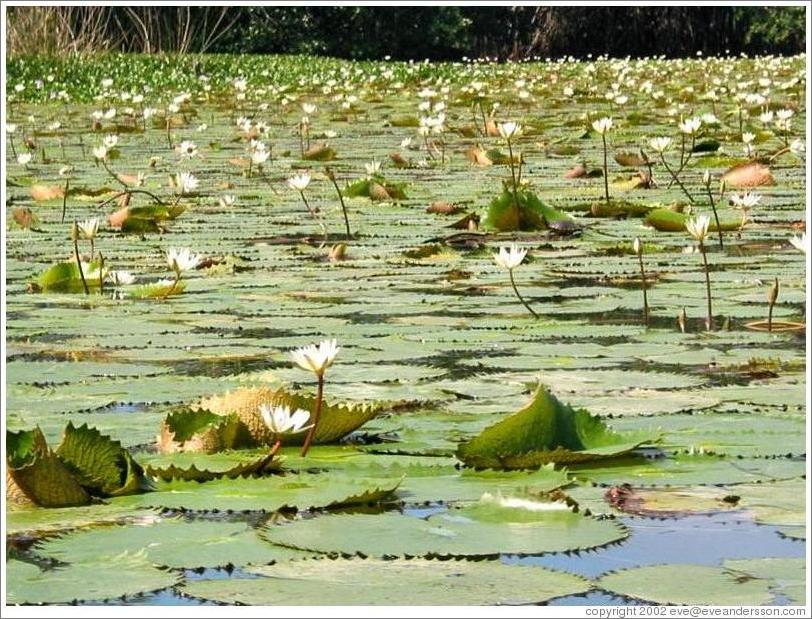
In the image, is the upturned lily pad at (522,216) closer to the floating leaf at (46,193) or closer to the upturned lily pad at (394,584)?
the floating leaf at (46,193)

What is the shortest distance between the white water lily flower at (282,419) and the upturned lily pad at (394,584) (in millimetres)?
266

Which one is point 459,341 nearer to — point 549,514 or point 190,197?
point 549,514

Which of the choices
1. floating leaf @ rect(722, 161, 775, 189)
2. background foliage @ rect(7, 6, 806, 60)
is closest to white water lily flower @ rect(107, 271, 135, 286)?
floating leaf @ rect(722, 161, 775, 189)

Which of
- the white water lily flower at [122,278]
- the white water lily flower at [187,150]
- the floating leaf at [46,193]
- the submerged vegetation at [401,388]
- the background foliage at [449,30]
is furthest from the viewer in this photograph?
the background foliage at [449,30]

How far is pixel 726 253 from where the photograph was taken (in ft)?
→ 12.0

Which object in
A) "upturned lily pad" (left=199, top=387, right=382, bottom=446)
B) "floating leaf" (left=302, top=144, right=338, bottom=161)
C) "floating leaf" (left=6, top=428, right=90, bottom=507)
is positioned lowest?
"floating leaf" (left=6, top=428, right=90, bottom=507)

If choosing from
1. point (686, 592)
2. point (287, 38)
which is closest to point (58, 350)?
point (686, 592)

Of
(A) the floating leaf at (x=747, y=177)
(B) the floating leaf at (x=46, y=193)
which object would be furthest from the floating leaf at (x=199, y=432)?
(A) the floating leaf at (x=747, y=177)

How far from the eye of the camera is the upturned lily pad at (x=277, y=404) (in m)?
1.83

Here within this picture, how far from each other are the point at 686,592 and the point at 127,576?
504 mm

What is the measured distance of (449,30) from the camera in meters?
23.2

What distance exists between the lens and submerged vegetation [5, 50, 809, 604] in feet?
4.71

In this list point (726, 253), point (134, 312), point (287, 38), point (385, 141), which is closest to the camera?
point (134, 312)

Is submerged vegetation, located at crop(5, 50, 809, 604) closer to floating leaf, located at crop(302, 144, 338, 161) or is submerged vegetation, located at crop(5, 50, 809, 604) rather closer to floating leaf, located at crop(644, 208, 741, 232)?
floating leaf, located at crop(644, 208, 741, 232)
